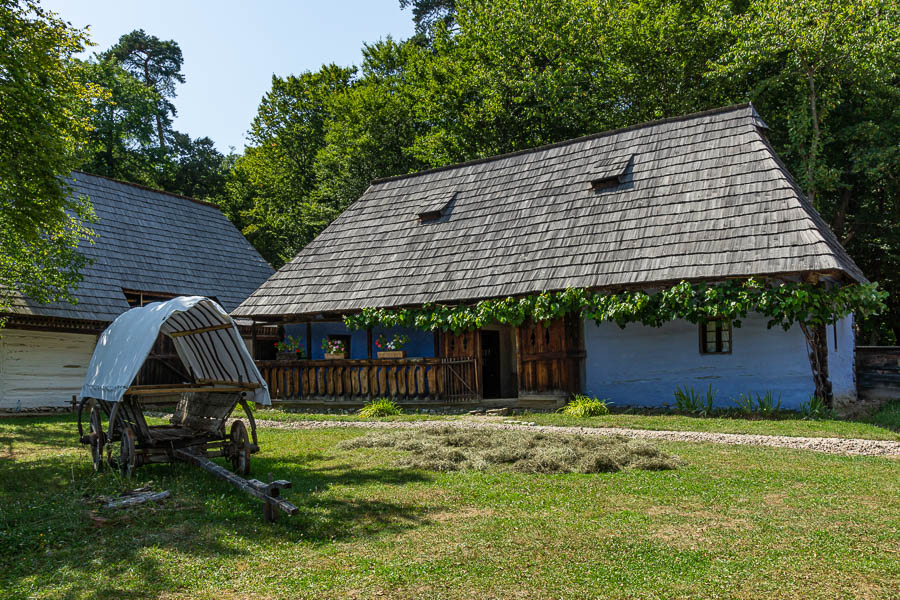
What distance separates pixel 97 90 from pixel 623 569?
48.7 feet

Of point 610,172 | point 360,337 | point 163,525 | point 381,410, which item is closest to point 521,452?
point 163,525

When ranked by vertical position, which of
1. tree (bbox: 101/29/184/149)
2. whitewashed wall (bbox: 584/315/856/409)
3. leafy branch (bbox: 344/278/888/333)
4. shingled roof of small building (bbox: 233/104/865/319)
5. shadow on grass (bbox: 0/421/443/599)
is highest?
tree (bbox: 101/29/184/149)

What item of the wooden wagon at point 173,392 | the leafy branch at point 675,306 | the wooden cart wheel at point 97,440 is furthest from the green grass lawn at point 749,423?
the wooden cart wheel at point 97,440

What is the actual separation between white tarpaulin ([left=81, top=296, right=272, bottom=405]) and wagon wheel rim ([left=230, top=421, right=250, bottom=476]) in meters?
0.42

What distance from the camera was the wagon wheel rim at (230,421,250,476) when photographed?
7.59 metres

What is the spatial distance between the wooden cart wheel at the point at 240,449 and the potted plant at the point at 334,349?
28.2 ft

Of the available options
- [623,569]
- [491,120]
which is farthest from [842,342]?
[491,120]

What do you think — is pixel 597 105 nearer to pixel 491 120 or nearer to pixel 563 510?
pixel 491 120

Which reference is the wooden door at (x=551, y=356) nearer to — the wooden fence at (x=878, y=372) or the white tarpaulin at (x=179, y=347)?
the white tarpaulin at (x=179, y=347)

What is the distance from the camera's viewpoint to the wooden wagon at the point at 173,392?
7.55 meters

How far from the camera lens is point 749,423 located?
1106cm

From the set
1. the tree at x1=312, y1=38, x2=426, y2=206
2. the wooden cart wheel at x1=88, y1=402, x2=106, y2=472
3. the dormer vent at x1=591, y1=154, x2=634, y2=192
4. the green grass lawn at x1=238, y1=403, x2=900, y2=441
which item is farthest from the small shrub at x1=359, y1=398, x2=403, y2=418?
the tree at x1=312, y1=38, x2=426, y2=206

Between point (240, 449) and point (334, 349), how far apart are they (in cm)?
893

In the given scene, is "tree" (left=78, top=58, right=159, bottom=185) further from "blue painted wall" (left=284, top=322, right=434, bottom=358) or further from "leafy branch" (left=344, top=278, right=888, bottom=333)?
"leafy branch" (left=344, top=278, right=888, bottom=333)
